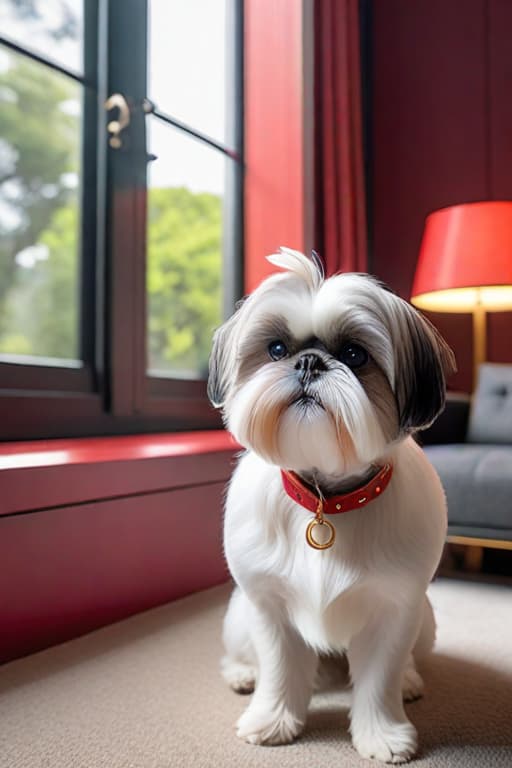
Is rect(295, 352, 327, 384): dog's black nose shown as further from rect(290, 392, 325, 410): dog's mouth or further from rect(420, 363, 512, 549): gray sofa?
rect(420, 363, 512, 549): gray sofa

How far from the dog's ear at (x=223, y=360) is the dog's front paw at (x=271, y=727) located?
50 cm

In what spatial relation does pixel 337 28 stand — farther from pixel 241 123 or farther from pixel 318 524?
pixel 318 524

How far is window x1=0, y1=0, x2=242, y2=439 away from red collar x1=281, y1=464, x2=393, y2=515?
121 cm

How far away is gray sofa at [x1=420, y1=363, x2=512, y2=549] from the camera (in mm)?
2045

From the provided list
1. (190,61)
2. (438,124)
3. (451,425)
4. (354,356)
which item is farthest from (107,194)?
(438,124)

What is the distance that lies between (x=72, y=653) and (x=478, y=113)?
3.21m

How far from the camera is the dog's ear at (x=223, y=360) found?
106 cm

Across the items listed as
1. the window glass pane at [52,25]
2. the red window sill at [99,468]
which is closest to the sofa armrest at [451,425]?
the red window sill at [99,468]

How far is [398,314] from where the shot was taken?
0.99 m

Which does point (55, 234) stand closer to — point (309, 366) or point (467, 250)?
point (467, 250)

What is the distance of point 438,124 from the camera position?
3.69 m

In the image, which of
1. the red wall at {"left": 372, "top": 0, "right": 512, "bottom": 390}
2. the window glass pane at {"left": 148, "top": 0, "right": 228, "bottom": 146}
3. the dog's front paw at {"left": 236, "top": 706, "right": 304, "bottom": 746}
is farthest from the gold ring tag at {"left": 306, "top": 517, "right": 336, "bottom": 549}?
the red wall at {"left": 372, "top": 0, "right": 512, "bottom": 390}

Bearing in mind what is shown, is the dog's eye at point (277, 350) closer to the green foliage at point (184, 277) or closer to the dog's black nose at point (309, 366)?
the dog's black nose at point (309, 366)

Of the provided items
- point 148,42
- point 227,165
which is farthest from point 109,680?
point 227,165
